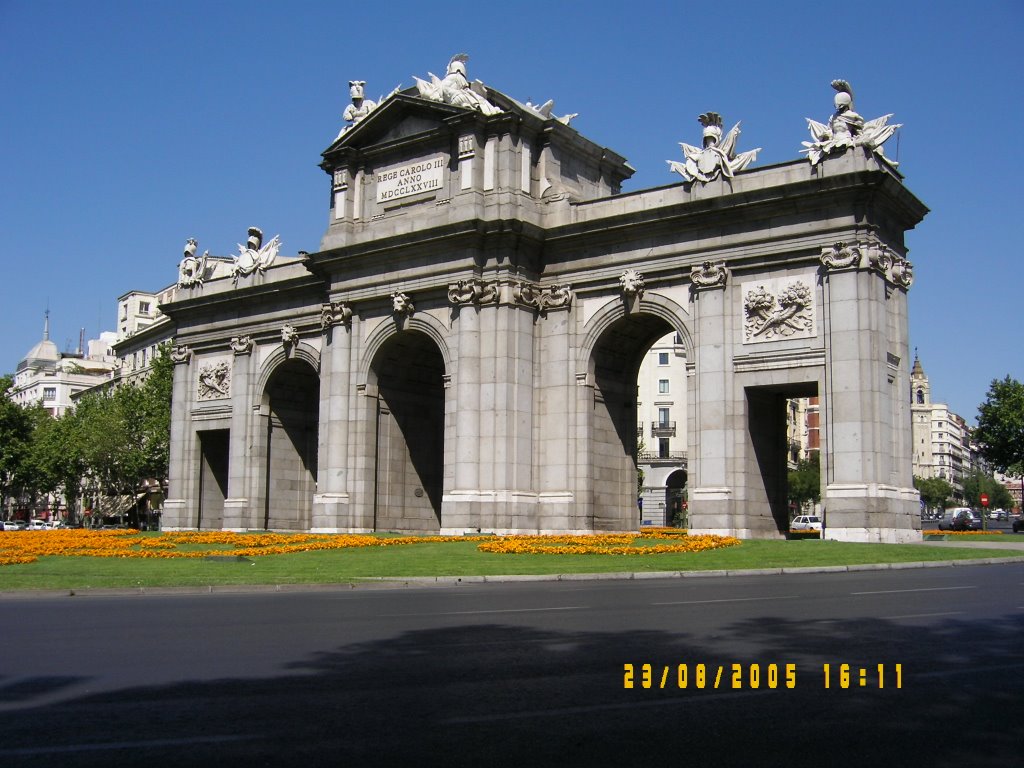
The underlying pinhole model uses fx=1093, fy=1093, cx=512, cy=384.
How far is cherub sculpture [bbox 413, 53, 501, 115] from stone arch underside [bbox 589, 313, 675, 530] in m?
10.6

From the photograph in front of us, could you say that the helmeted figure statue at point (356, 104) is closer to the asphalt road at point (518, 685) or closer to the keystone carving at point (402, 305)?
the keystone carving at point (402, 305)

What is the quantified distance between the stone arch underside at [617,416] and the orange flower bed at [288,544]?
2291 millimetres

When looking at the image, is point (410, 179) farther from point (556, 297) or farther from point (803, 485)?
point (803, 485)

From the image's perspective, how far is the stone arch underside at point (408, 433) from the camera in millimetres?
47656

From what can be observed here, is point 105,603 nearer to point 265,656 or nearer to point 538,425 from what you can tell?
point 265,656

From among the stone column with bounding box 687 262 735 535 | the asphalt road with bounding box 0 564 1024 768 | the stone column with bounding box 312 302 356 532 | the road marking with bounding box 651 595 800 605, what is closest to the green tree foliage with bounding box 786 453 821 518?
the stone column with bounding box 312 302 356 532

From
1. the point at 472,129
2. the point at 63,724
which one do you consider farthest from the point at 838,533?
the point at 63,724

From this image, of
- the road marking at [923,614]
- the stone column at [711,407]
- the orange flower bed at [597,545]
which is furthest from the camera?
the stone column at [711,407]

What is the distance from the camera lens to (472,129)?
44.0 metres

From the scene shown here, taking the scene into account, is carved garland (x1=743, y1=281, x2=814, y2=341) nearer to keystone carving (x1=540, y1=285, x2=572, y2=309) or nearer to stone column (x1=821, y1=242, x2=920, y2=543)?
stone column (x1=821, y1=242, x2=920, y2=543)

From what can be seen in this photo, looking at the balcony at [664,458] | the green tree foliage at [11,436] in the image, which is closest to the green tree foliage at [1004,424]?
the balcony at [664,458]

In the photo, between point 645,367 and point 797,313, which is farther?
point 645,367

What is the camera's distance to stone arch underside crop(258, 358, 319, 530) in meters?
54.4

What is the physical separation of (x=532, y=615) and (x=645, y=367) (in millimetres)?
89612
